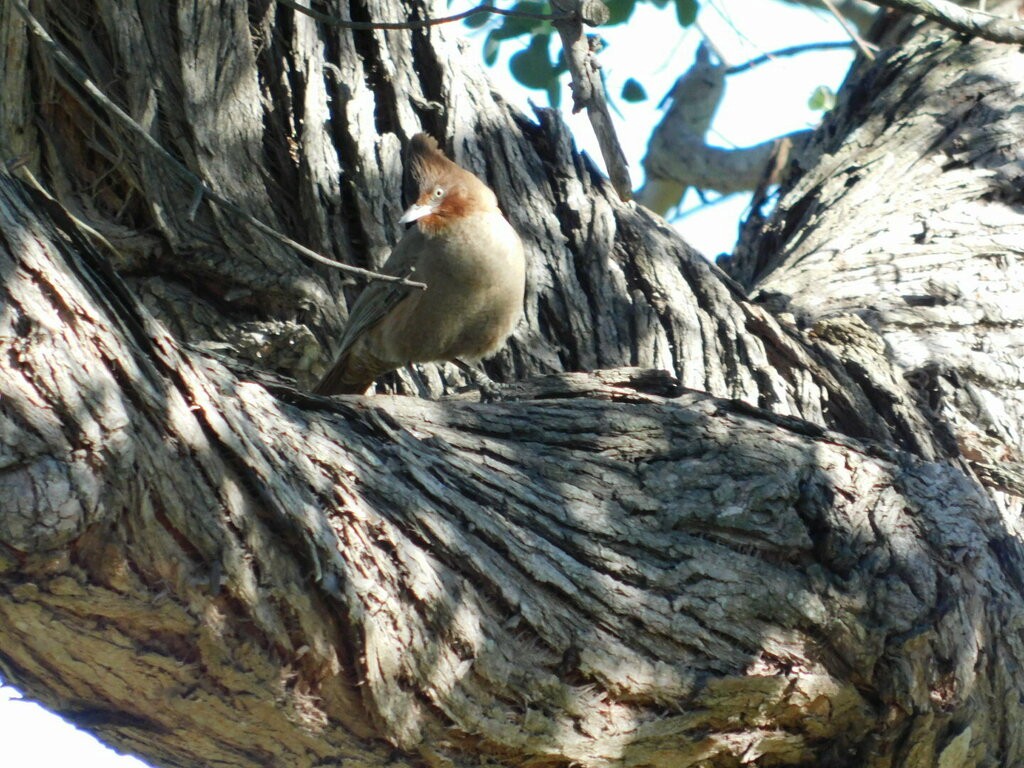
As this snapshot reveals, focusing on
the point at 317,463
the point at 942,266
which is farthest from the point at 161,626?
the point at 942,266

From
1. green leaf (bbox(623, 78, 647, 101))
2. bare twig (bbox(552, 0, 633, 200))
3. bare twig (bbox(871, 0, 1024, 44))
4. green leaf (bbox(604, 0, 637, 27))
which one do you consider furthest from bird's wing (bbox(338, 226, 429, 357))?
green leaf (bbox(623, 78, 647, 101))

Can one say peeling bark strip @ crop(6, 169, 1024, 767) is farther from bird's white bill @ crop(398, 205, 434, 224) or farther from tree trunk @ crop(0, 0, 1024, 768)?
bird's white bill @ crop(398, 205, 434, 224)

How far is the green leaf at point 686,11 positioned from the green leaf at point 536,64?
851 mm

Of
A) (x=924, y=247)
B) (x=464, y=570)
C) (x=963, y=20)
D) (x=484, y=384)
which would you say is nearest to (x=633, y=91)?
(x=924, y=247)

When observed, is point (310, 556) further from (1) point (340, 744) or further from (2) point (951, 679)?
(2) point (951, 679)

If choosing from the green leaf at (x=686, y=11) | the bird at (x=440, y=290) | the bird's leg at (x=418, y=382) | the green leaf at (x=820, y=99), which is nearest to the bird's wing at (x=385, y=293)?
the bird at (x=440, y=290)

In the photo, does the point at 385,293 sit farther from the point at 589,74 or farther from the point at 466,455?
the point at 466,455

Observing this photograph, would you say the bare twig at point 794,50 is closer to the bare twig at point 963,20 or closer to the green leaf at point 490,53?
the green leaf at point 490,53

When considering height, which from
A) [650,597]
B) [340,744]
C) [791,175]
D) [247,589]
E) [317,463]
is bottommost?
[340,744]

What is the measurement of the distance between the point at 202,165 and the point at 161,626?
2108 millimetres

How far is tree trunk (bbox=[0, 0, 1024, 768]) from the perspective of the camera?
233cm

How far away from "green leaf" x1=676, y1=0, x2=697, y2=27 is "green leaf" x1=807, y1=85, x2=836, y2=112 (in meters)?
2.01

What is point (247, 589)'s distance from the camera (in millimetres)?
2385

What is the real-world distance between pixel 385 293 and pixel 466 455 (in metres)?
1.74
